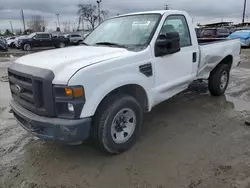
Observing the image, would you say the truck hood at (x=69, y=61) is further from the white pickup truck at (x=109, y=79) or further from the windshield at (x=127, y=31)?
the windshield at (x=127, y=31)

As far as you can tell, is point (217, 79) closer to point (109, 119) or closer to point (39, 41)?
point (109, 119)

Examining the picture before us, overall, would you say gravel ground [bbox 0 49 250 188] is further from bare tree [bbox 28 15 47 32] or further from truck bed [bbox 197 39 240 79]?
bare tree [bbox 28 15 47 32]

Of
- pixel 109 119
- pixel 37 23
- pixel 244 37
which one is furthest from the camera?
pixel 37 23

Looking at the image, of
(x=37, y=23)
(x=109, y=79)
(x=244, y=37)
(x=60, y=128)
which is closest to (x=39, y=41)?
(x=244, y=37)

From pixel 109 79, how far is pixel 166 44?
48.0 inches

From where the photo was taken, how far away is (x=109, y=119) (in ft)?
10.2

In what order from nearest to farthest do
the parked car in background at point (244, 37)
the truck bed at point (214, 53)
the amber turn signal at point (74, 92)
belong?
the amber turn signal at point (74, 92) < the truck bed at point (214, 53) < the parked car in background at point (244, 37)

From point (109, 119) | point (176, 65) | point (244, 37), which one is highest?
point (176, 65)

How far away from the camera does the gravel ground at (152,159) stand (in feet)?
9.46

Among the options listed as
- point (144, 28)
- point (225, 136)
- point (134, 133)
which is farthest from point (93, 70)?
point (225, 136)

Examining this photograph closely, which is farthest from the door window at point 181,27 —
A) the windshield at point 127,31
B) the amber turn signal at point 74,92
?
the amber turn signal at point 74,92

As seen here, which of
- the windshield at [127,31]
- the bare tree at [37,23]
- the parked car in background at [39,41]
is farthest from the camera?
the bare tree at [37,23]

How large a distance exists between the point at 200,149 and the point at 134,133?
0.98 meters

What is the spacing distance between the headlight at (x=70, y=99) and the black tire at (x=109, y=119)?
14.4 inches
